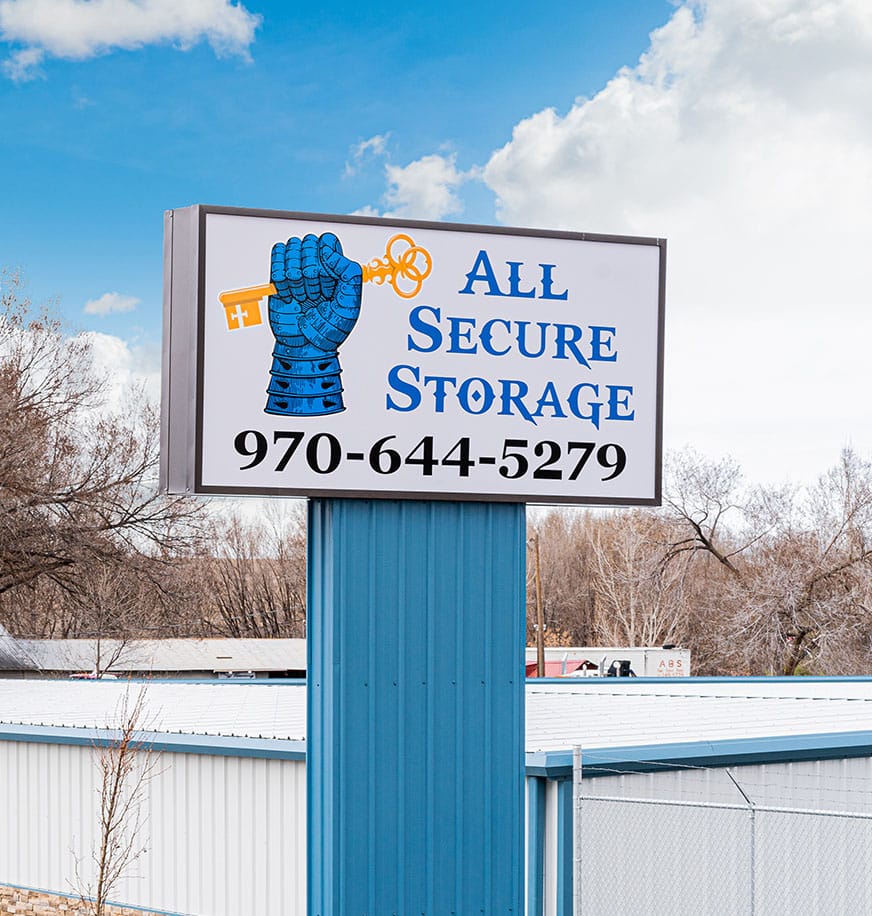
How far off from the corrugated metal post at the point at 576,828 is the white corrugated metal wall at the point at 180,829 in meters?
2.85

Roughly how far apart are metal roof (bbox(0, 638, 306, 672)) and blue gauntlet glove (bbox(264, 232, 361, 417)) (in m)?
36.0

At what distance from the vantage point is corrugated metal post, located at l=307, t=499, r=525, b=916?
740cm

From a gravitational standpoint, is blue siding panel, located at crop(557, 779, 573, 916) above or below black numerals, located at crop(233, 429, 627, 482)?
below

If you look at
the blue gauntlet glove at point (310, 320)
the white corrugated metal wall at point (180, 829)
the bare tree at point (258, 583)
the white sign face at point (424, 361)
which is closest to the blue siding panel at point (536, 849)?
the white corrugated metal wall at point (180, 829)

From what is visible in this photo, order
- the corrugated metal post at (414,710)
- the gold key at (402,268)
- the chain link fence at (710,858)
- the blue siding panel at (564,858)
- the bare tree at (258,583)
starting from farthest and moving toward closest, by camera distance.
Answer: the bare tree at (258,583) < the chain link fence at (710,858) < the blue siding panel at (564,858) < the gold key at (402,268) < the corrugated metal post at (414,710)

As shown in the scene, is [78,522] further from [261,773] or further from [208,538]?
[261,773]

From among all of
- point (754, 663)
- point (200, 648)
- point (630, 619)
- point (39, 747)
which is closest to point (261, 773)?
point (39, 747)

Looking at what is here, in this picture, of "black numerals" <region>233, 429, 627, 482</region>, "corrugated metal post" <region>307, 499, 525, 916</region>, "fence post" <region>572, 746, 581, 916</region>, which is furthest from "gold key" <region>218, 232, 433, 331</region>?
"fence post" <region>572, 746, 581, 916</region>

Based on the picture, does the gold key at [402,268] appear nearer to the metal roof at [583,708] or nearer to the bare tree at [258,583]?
the metal roof at [583,708]

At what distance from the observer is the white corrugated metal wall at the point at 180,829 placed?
12000 millimetres

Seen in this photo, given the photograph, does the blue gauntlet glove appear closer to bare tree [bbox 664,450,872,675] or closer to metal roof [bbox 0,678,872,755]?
metal roof [bbox 0,678,872,755]

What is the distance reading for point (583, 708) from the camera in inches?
642

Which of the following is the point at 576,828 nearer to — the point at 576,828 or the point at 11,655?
the point at 576,828

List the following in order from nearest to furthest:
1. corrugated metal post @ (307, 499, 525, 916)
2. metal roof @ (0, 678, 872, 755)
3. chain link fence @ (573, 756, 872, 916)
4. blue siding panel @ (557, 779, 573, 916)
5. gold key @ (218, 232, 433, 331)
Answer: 1. corrugated metal post @ (307, 499, 525, 916)
2. gold key @ (218, 232, 433, 331)
3. blue siding panel @ (557, 779, 573, 916)
4. chain link fence @ (573, 756, 872, 916)
5. metal roof @ (0, 678, 872, 755)
